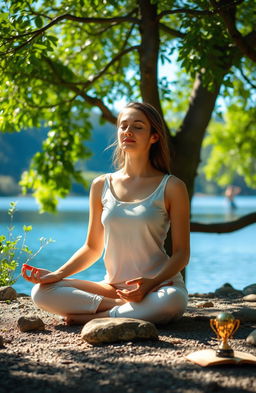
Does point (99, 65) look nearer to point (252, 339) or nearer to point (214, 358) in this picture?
point (252, 339)

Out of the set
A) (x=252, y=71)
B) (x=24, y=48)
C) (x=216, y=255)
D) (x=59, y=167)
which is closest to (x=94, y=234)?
(x=24, y=48)

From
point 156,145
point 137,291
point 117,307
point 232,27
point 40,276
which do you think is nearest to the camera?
point 137,291

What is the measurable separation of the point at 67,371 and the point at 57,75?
4964mm

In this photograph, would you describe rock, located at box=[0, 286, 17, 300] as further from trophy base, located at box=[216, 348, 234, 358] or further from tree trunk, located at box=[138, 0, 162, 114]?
trophy base, located at box=[216, 348, 234, 358]

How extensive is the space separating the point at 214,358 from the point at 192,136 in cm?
483

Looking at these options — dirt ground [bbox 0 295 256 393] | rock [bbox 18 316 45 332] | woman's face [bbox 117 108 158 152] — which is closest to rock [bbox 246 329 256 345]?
dirt ground [bbox 0 295 256 393]

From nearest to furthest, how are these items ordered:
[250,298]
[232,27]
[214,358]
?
[214,358], [232,27], [250,298]

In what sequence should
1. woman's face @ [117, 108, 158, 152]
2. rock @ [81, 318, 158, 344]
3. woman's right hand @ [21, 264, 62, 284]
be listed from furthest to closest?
woman's face @ [117, 108, 158, 152]
woman's right hand @ [21, 264, 62, 284]
rock @ [81, 318, 158, 344]

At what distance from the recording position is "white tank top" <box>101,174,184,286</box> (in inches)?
173

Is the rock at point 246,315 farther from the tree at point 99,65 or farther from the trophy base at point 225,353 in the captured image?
the tree at point 99,65

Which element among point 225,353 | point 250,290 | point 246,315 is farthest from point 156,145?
point 250,290

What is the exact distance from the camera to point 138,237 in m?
4.40

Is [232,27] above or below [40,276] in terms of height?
above

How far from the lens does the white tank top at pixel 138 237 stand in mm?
4402
